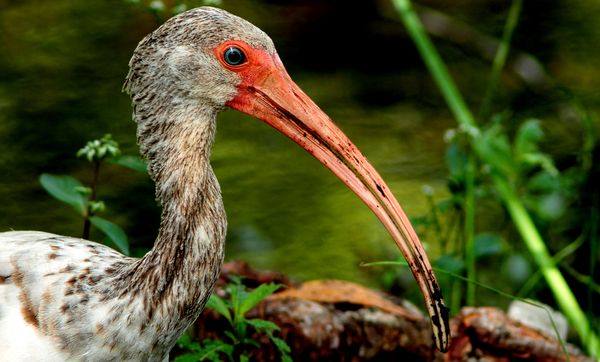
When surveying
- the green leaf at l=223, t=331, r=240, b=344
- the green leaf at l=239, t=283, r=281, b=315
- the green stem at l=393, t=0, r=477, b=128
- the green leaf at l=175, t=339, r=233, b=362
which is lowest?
the green leaf at l=175, t=339, r=233, b=362

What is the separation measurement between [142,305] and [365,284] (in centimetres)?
221

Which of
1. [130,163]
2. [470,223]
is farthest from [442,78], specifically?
[130,163]

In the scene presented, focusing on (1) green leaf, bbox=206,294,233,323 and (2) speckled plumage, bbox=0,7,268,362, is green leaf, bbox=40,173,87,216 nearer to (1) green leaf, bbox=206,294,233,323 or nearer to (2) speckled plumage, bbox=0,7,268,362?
(1) green leaf, bbox=206,294,233,323

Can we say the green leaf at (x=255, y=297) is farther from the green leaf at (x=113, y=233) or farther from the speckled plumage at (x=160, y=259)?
the speckled plumage at (x=160, y=259)

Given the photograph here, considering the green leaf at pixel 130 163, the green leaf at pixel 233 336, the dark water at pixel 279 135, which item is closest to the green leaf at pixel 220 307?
the green leaf at pixel 233 336

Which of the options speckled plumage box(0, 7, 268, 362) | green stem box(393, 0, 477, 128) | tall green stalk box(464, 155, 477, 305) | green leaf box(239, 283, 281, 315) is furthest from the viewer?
green stem box(393, 0, 477, 128)

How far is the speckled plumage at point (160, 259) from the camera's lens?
3045 millimetres

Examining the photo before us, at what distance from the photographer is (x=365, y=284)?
17.0 feet

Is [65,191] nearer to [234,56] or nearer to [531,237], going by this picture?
[234,56]

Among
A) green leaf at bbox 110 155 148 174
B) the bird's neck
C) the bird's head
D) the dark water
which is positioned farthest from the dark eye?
the dark water

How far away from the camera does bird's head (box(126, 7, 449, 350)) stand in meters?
3.05

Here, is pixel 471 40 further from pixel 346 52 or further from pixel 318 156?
pixel 318 156

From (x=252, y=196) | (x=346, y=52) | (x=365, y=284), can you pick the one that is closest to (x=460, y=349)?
(x=365, y=284)

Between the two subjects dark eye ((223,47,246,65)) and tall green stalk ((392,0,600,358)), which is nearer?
dark eye ((223,47,246,65))
